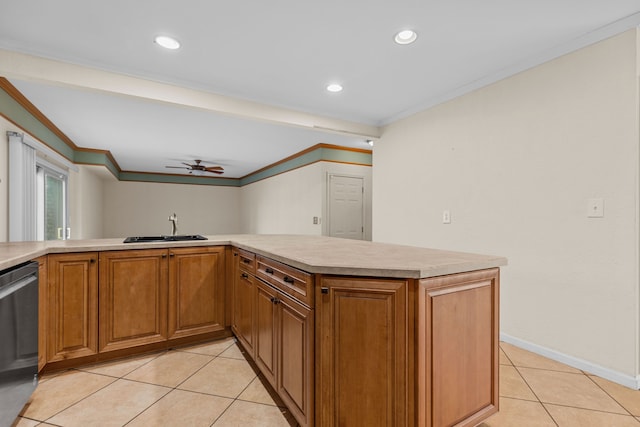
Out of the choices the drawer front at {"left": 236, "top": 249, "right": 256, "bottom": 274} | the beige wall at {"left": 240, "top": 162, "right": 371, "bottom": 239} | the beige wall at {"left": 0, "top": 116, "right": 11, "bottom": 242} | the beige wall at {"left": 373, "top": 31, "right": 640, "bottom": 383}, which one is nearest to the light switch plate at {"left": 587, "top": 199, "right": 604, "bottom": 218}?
the beige wall at {"left": 373, "top": 31, "right": 640, "bottom": 383}

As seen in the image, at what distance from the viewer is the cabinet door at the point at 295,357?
53.6 inches

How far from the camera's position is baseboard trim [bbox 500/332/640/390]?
6.39ft

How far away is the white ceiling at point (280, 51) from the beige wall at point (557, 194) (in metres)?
0.26

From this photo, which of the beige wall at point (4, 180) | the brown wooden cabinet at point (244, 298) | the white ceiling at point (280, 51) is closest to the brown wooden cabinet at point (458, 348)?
the brown wooden cabinet at point (244, 298)

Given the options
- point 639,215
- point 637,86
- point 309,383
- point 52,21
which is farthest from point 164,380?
point 637,86

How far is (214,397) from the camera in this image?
1828mm

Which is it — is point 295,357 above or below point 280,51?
below

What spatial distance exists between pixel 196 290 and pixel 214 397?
0.92 m

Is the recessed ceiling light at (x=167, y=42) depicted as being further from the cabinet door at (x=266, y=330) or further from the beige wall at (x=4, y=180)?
the beige wall at (x=4, y=180)

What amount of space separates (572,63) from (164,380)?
364 centimetres

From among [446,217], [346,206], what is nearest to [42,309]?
[446,217]

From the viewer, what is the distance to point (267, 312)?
1826 mm

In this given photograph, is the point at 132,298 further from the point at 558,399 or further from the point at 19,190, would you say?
the point at 558,399

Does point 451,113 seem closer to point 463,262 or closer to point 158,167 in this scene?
point 463,262
